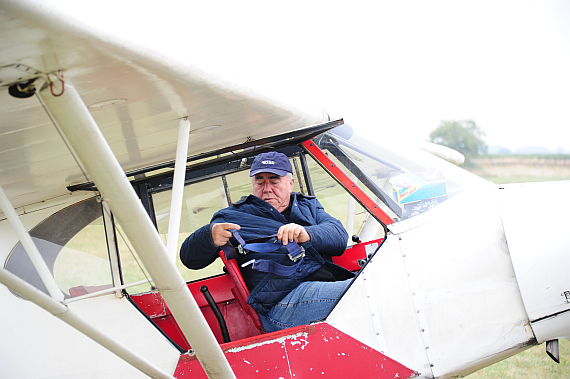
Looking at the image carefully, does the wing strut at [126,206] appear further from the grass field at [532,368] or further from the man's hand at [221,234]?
the grass field at [532,368]

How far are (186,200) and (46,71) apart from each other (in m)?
2.03

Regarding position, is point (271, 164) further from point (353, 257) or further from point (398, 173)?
point (353, 257)

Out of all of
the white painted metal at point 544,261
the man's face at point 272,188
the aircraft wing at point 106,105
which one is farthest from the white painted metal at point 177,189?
the white painted metal at point 544,261

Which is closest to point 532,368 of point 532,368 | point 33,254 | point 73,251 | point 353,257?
point 532,368

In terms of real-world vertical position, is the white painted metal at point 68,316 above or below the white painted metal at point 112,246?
below

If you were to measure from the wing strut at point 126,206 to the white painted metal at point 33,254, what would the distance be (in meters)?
0.53

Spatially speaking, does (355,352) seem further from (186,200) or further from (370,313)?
(186,200)

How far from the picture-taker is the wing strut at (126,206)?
52.3 inches

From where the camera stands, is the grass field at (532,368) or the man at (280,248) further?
the grass field at (532,368)

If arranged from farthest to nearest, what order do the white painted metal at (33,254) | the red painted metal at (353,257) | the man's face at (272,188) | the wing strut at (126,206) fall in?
the red painted metal at (353,257) < the man's face at (272,188) < the white painted metal at (33,254) < the wing strut at (126,206)

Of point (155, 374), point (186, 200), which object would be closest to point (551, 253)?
point (155, 374)

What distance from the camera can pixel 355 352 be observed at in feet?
7.03

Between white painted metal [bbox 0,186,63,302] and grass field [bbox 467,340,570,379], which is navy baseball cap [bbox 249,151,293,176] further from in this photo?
grass field [bbox 467,340,570,379]

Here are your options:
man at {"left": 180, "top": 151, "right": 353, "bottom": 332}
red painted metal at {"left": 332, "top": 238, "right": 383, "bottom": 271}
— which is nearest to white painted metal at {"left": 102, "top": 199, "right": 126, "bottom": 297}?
man at {"left": 180, "top": 151, "right": 353, "bottom": 332}
